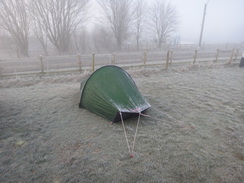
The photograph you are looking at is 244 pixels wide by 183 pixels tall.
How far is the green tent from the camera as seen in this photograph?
11.1 feet

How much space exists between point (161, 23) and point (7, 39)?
70.5ft

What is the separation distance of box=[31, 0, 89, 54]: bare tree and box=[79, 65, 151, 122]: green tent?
15.1m

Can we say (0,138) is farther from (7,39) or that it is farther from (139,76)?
(7,39)

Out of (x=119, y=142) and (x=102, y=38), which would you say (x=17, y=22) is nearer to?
(x=102, y=38)

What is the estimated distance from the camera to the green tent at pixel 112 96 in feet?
11.1

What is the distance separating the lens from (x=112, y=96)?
3484 millimetres

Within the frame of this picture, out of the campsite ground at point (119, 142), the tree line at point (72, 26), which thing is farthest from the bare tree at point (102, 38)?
the campsite ground at point (119, 142)

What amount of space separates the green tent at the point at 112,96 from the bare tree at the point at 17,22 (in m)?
15.3

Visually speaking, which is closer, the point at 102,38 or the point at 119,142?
the point at 119,142

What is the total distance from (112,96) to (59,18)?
54.3ft

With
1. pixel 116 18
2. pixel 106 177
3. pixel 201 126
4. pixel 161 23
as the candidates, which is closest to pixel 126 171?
pixel 106 177

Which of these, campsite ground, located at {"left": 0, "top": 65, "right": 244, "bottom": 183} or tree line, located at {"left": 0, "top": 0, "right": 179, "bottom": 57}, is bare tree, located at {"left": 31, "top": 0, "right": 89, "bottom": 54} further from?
campsite ground, located at {"left": 0, "top": 65, "right": 244, "bottom": 183}

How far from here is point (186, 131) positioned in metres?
3.12

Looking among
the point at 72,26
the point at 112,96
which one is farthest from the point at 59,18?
the point at 112,96
